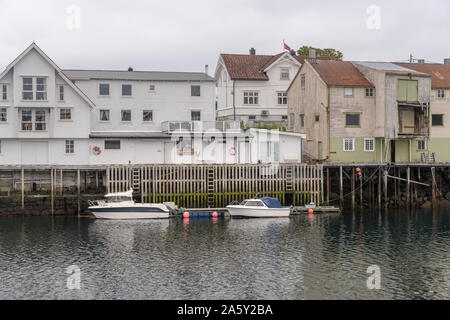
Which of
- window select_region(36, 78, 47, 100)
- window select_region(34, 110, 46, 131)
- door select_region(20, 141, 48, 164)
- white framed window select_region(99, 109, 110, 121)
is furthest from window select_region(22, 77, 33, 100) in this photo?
white framed window select_region(99, 109, 110, 121)

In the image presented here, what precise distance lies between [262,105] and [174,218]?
30422 millimetres

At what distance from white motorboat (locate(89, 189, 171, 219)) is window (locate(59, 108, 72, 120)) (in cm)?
995

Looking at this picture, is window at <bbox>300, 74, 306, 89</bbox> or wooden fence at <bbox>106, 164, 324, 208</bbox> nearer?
wooden fence at <bbox>106, 164, 324, 208</bbox>

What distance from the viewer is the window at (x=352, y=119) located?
207ft

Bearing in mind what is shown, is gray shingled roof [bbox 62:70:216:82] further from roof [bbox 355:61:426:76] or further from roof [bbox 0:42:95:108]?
roof [bbox 355:61:426:76]

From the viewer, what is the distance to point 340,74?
213ft

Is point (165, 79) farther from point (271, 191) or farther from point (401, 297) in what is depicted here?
point (401, 297)

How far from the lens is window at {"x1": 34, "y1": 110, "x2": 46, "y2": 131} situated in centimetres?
5794

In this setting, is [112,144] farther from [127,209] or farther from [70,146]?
[127,209]

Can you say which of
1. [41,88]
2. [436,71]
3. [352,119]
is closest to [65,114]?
[41,88]

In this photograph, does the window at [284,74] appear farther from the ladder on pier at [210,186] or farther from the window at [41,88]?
the window at [41,88]

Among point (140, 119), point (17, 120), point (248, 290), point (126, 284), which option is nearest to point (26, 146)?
point (17, 120)

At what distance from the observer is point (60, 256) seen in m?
37.7

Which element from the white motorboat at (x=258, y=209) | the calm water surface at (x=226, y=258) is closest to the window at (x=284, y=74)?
the white motorboat at (x=258, y=209)
